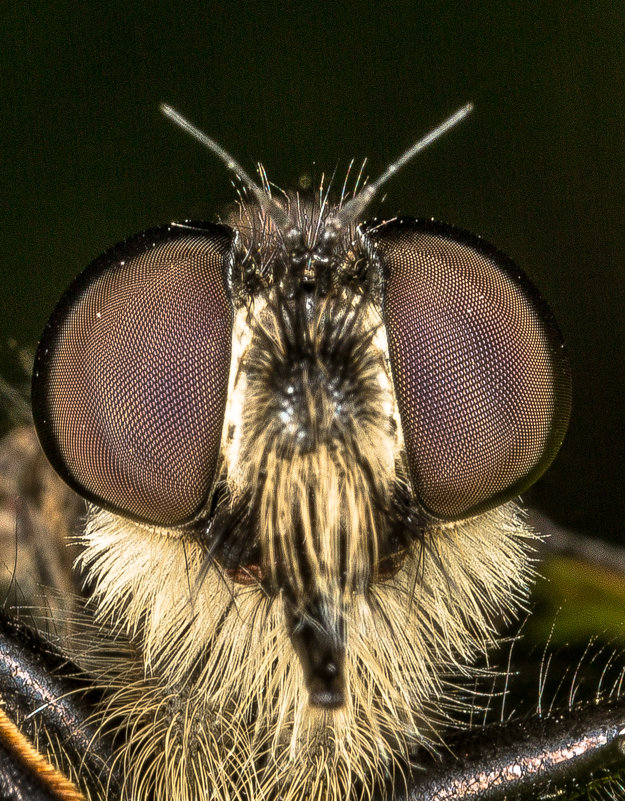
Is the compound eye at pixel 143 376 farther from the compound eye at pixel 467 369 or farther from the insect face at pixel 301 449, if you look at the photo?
the compound eye at pixel 467 369

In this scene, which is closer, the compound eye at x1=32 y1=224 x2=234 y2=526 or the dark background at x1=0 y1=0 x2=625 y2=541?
the compound eye at x1=32 y1=224 x2=234 y2=526

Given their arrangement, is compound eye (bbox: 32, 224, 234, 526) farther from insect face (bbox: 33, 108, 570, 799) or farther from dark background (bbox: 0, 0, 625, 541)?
dark background (bbox: 0, 0, 625, 541)

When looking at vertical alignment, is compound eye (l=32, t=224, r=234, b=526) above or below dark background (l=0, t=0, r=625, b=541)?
below

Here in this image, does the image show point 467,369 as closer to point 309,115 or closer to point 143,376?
point 143,376

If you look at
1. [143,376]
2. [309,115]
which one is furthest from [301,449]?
[309,115]

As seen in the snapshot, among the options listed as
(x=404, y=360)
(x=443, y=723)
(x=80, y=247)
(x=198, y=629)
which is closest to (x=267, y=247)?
(x=404, y=360)

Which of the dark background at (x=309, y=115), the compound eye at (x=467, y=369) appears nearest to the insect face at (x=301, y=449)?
the compound eye at (x=467, y=369)

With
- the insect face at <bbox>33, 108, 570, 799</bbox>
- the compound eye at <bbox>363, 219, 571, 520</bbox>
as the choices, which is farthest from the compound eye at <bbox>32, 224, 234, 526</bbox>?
the compound eye at <bbox>363, 219, 571, 520</bbox>
